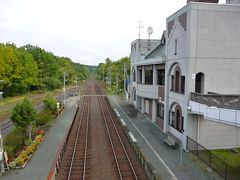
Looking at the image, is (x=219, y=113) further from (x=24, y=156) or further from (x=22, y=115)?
(x=22, y=115)

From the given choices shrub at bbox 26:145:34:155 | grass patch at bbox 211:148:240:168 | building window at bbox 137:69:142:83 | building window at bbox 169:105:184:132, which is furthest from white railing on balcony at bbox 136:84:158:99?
shrub at bbox 26:145:34:155

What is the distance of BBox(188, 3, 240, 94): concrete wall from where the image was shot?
1934cm

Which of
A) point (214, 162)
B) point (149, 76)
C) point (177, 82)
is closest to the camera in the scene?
point (214, 162)

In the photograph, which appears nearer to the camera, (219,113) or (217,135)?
(219,113)

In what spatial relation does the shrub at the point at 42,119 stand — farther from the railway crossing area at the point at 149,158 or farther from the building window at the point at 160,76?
the building window at the point at 160,76

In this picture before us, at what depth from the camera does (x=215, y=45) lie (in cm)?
1992

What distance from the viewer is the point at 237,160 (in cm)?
1852

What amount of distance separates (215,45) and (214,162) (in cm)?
928

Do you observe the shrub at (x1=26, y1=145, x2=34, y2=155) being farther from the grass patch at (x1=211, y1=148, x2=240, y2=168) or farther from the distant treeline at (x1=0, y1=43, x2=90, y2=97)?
the distant treeline at (x1=0, y1=43, x2=90, y2=97)

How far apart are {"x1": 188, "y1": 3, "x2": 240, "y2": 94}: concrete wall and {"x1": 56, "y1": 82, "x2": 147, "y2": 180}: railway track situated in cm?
802

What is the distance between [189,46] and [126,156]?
10027 millimetres

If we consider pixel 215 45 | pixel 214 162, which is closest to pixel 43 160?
pixel 214 162

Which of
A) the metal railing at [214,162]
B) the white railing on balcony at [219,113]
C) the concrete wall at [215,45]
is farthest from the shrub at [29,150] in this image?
the concrete wall at [215,45]

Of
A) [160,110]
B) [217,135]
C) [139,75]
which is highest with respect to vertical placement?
[139,75]
